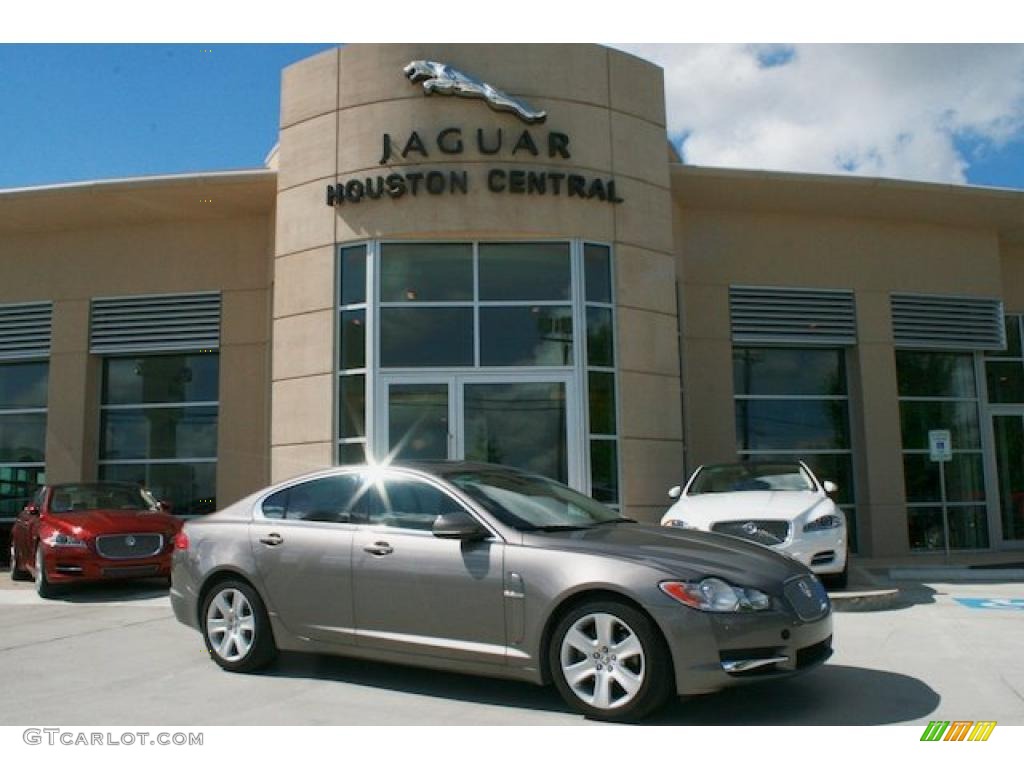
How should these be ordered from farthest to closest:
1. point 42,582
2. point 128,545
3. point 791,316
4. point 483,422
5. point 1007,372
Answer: point 1007,372, point 791,316, point 483,422, point 128,545, point 42,582

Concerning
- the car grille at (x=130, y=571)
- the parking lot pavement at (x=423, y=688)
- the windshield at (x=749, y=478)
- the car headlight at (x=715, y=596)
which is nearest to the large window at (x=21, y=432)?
the car grille at (x=130, y=571)

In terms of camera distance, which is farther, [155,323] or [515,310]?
[155,323]

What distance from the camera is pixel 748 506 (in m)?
10.6

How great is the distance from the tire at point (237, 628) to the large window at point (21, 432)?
1177 centimetres

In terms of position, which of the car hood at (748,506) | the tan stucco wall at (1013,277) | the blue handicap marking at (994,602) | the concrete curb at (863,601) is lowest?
the blue handicap marking at (994,602)

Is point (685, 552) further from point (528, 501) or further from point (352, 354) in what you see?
point (352, 354)

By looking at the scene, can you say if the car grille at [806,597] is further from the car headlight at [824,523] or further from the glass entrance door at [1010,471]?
the glass entrance door at [1010,471]

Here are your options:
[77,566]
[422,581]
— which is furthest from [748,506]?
[77,566]

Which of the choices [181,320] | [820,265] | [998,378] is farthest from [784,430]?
→ [181,320]

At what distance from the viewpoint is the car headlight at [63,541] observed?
37.1 ft

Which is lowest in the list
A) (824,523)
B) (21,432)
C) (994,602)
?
(994,602)

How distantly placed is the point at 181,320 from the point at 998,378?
48.0 ft

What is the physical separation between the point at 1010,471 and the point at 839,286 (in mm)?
4837

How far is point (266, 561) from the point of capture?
6.70 m
